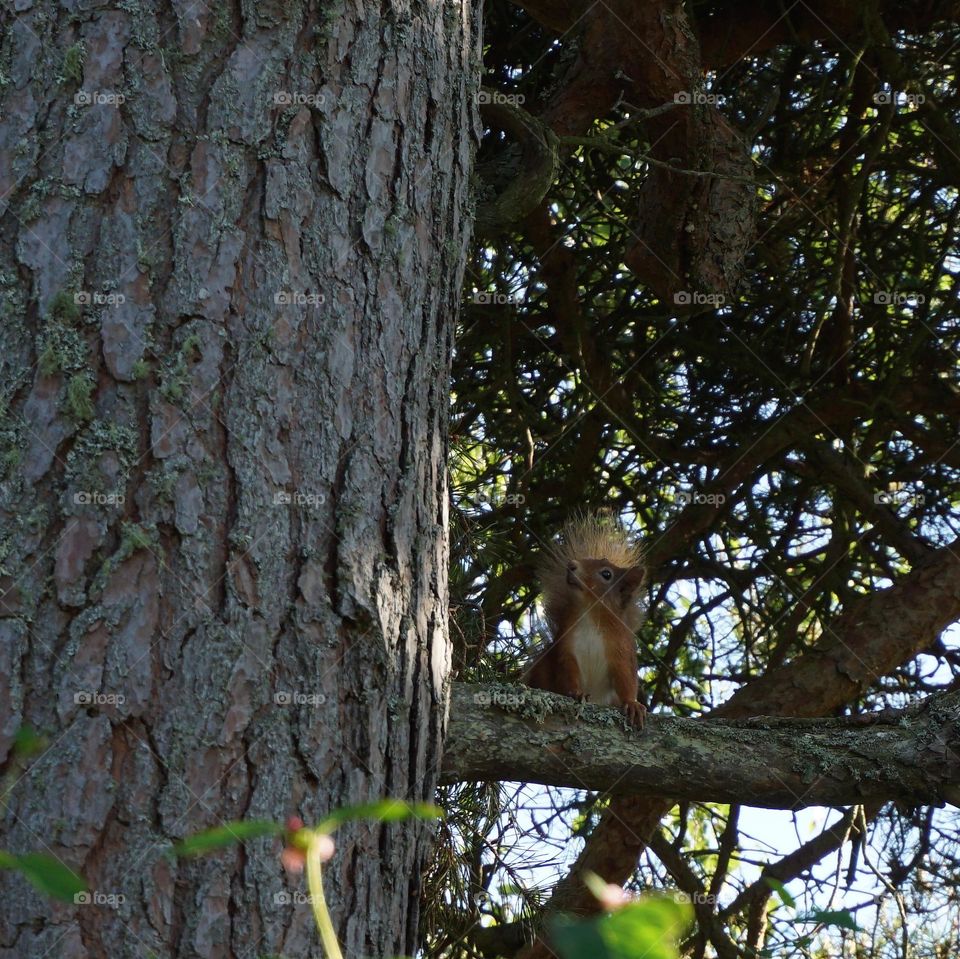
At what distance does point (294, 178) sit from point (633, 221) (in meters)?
2.25

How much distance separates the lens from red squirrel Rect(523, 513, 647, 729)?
4086mm

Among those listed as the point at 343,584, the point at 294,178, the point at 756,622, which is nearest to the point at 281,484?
the point at 343,584

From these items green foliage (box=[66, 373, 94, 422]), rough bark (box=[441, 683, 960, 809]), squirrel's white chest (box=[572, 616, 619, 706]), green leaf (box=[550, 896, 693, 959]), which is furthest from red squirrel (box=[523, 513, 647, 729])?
green leaf (box=[550, 896, 693, 959])

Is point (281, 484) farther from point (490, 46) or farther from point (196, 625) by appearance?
point (490, 46)

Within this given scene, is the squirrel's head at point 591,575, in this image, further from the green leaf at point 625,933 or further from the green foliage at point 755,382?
the green leaf at point 625,933

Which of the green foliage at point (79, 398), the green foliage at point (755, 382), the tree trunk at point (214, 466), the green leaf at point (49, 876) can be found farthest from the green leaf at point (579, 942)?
the green foliage at point (755, 382)

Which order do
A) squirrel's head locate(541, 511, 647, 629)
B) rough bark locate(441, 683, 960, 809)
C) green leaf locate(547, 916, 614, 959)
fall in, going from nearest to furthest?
green leaf locate(547, 916, 614, 959), rough bark locate(441, 683, 960, 809), squirrel's head locate(541, 511, 647, 629)

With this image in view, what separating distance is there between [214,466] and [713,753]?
1.24m

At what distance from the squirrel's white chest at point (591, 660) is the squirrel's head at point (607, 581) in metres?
0.10

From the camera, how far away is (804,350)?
4309 mm

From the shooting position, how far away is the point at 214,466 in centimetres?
168

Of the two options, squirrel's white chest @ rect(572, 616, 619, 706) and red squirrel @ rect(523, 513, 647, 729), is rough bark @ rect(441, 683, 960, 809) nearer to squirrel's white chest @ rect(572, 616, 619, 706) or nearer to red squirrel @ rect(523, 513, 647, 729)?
red squirrel @ rect(523, 513, 647, 729)

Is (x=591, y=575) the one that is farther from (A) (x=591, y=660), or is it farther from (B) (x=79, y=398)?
(B) (x=79, y=398)

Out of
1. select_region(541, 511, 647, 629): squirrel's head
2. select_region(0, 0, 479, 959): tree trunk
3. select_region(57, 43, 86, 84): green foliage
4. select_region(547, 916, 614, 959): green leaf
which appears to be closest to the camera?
select_region(547, 916, 614, 959): green leaf
